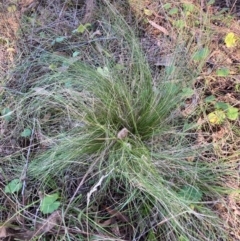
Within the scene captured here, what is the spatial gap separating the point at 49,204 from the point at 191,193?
50 cm

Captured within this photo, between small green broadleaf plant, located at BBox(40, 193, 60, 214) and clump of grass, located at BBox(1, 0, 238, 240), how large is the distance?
0.04 m

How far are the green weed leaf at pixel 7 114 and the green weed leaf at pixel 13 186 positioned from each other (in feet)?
1.07

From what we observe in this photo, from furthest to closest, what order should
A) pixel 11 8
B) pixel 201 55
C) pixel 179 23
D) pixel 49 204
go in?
pixel 11 8
pixel 179 23
pixel 201 55
pixel 49 204

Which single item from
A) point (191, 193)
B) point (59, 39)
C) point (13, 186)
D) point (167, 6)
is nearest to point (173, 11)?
point (167, 6)

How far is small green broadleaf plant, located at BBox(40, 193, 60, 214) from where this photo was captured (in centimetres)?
119

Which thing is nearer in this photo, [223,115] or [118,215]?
[118,215]

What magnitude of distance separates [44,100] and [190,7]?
102 cm

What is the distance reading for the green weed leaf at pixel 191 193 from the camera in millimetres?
1203

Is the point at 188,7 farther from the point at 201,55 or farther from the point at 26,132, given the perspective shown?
the point at 26,132

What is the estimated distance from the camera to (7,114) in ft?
4.93

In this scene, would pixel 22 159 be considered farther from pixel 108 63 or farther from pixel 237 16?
pixel 237 16

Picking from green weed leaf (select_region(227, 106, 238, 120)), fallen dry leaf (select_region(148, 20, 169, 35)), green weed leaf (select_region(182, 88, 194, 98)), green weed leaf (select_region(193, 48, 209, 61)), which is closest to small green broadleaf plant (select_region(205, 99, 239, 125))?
Answer: green weed leaf (select_region(227, 106, 238, 120))

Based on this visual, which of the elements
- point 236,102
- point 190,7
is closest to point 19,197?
point 236,102

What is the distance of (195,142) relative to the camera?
55.2 inches
